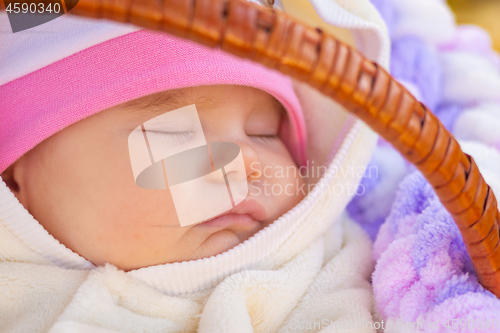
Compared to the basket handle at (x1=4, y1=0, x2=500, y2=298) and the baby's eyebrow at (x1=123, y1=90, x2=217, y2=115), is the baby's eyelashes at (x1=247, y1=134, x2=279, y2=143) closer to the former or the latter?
the baby's eyebrow at (x1=123, y1=90, x2=217, y2=115)

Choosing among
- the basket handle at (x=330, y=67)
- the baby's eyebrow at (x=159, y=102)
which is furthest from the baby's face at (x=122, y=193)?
the basket handle at (x=330, y=67)

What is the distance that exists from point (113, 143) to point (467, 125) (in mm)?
723

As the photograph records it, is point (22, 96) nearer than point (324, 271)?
Yes

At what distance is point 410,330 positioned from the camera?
467 mm

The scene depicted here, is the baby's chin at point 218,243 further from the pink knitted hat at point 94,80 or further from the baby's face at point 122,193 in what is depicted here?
the pink knitted hat at point 94,80

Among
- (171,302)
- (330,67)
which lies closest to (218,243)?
(171,302)

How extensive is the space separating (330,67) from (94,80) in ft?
1.19

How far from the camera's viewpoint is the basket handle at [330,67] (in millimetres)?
285

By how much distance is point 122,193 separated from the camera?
529 millimetres

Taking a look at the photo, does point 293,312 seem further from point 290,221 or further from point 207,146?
point 207,146

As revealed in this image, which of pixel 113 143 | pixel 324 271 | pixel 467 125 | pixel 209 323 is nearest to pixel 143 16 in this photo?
pixel 113 143

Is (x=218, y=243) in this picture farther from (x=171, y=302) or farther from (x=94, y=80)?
(x=94, y=80)

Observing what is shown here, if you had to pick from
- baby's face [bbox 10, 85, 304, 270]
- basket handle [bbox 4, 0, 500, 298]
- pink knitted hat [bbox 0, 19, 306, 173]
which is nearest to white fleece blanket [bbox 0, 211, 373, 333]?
baby's face [bbox 10, 85, 304, 270]

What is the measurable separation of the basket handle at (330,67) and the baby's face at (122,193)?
270mm
